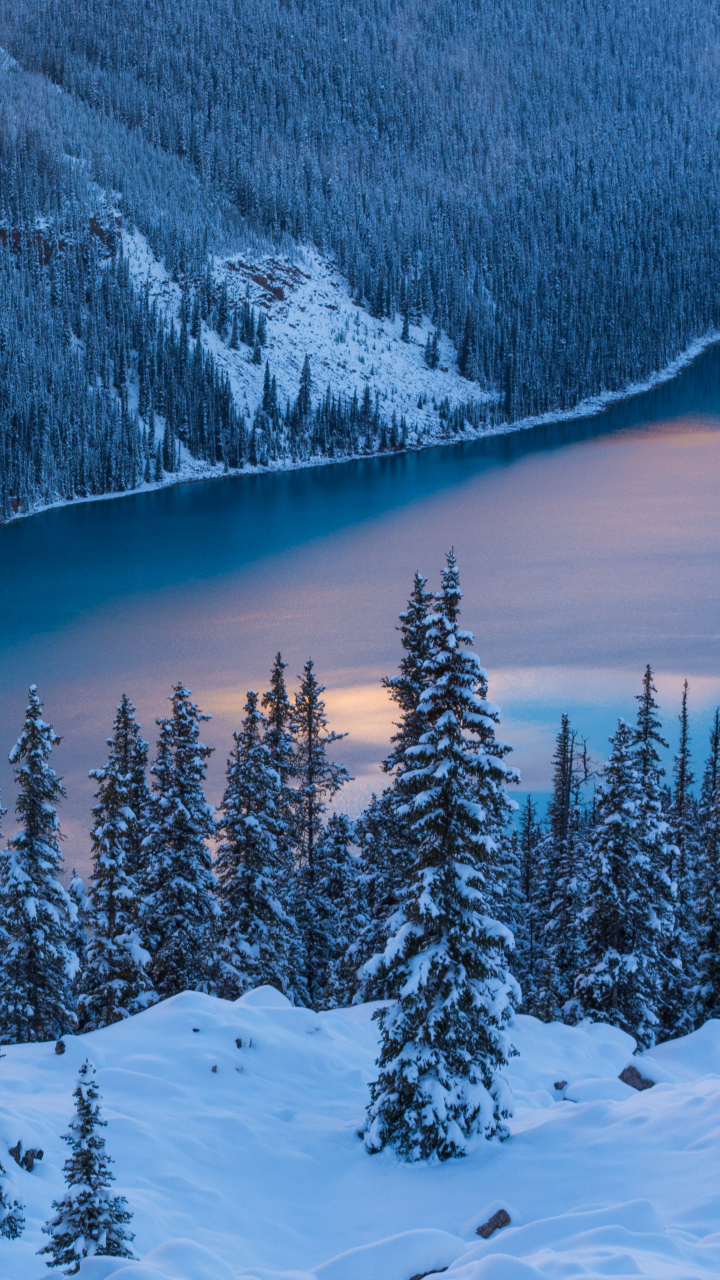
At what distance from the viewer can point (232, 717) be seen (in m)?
70.8

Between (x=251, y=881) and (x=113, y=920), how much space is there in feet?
14.2

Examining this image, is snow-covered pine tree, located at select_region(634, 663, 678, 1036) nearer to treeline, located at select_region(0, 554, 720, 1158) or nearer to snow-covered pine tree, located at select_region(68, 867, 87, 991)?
treeline, located at select_region(0, 554, 720, 1158)

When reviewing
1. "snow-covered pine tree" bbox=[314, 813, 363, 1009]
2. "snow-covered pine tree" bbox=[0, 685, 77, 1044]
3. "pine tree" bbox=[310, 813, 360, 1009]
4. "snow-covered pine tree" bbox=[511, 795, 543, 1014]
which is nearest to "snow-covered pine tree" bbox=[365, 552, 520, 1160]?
"snow-covered pine tree" bbox=[0, 685, 77, 1044]

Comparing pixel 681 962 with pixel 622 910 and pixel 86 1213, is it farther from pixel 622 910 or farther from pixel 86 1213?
pixel 86 1213

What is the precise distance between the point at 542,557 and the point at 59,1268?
4447 inches

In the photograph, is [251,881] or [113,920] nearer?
[113,920]

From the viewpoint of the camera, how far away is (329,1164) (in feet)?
59.7

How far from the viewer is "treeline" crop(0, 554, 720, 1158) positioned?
17750 millimetres

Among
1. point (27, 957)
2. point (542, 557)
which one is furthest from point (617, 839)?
point (542, 557)

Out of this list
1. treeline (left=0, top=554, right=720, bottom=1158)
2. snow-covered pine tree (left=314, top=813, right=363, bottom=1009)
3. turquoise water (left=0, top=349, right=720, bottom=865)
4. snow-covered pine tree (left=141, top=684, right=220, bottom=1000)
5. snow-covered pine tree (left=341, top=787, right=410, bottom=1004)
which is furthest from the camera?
turquoise water (left=0, top=349, right=720, bottom=865)

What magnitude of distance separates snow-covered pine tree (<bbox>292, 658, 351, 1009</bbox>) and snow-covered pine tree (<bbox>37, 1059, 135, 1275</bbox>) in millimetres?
22622

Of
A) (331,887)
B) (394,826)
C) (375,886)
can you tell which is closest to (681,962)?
(375,886)

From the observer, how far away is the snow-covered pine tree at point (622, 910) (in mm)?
26984

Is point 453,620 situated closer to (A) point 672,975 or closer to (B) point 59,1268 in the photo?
(B) point 59,1268
